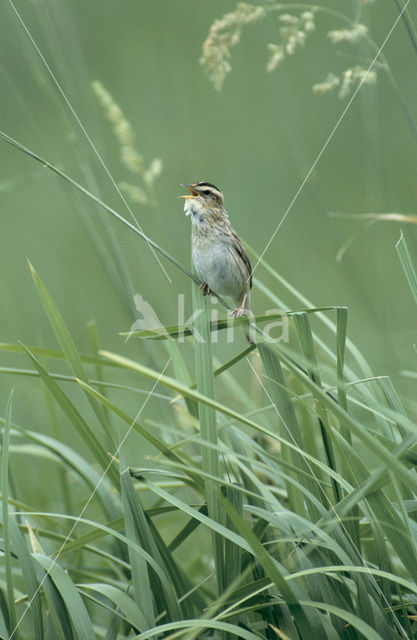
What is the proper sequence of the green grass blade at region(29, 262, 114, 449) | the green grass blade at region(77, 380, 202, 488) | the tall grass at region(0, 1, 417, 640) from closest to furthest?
1. the tall grass at region(0, 1, 417, 640)
2. the green grass blade at region(77, 380, 202, 488)
3. the green grass blade at region(29, 262, 114, 449)

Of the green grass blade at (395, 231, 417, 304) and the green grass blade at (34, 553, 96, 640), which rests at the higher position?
the green grass blade at (395, 231, 417, 304)

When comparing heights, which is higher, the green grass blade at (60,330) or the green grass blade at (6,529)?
the green grass blade at (60,330)

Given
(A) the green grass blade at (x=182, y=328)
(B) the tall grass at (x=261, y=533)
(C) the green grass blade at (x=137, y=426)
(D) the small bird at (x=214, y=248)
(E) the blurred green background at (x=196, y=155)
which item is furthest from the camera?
(E) the blurred green background at (x=196, y=155)

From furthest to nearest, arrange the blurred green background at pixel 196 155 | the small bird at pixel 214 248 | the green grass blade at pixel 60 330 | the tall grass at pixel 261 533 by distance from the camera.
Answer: the blurred green background at pixel 196 155 < the small bird at pixel 214 248 < the green grass blade at pixel 60 330 < the tall grass at pixel 261 533

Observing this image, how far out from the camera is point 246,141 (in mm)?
6270

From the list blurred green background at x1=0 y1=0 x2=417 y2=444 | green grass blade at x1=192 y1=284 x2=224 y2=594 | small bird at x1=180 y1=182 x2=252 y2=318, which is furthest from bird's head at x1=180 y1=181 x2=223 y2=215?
green grass blade at x1=192 y1=284 x2=224 y2=594

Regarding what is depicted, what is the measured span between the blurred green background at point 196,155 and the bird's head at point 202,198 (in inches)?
37.0

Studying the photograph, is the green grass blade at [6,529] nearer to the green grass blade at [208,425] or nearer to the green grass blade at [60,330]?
the green grass blade at [60,330]

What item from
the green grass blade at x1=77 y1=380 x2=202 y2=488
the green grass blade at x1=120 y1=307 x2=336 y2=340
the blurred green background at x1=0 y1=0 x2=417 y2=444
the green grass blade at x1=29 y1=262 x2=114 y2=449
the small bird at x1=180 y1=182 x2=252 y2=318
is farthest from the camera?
the blurred green background at x1=0 y1=0 x2=417 y2=444

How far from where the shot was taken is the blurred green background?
4.79 metres

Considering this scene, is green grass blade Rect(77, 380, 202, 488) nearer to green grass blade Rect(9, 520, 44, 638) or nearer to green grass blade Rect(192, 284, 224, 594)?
green grass blade Rect(192, 284, 224, 594)

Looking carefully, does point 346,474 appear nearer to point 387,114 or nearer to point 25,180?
point 25,180

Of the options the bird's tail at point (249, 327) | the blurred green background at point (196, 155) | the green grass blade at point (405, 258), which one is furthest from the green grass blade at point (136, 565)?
the blurred green background at point (196, 155)

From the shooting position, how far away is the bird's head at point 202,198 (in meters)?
2.97
